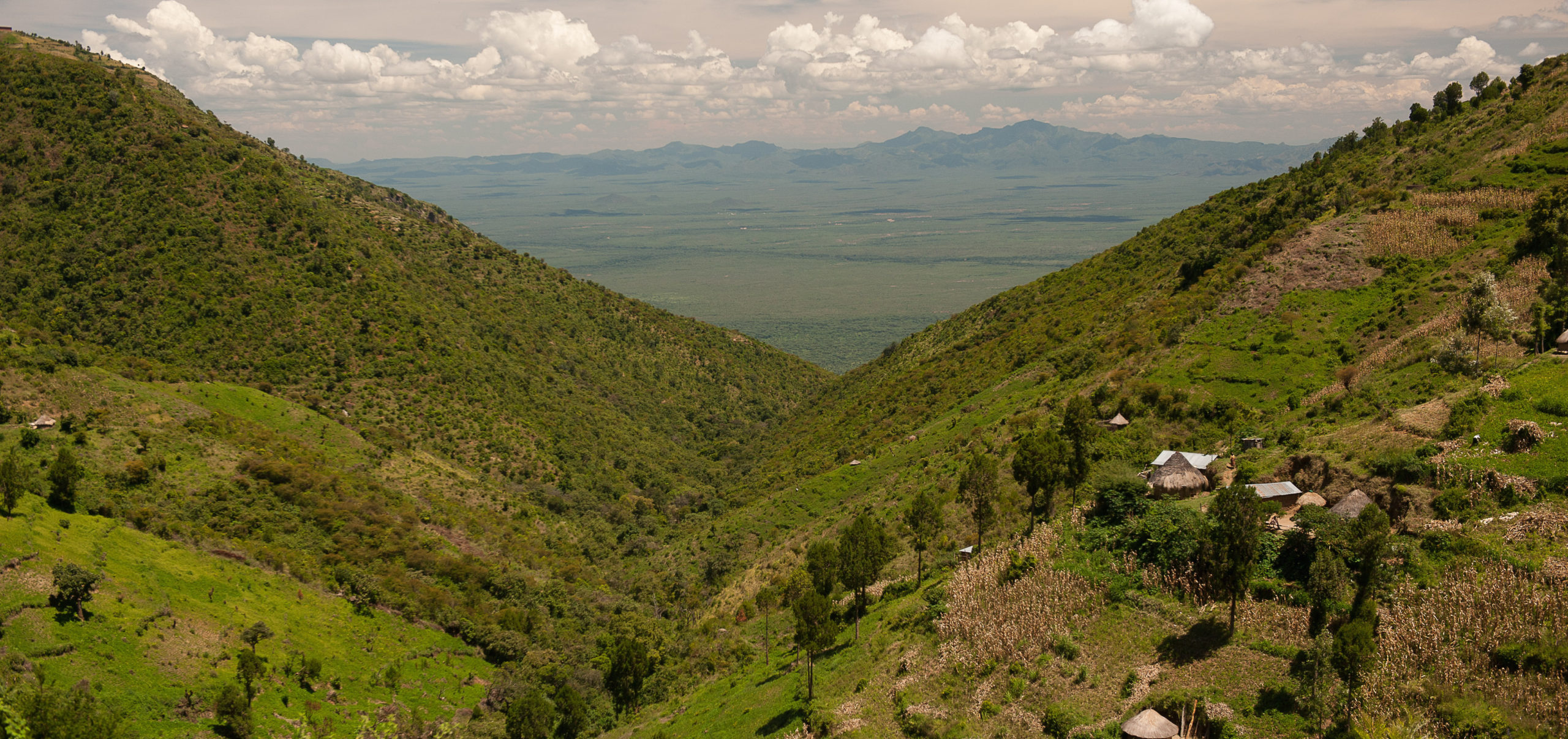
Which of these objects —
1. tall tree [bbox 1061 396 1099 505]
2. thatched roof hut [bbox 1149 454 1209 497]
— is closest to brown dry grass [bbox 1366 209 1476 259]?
tall tree [bbox 1061 396 1099 505]

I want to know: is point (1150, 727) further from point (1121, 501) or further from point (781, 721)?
point (781, 721)

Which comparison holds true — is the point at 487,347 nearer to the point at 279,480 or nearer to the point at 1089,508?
the point at 279,480

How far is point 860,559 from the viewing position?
27875mm

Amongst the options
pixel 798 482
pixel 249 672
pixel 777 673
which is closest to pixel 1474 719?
pixel 777 673

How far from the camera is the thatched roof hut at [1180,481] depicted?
26094 mm

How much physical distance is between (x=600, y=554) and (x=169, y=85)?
8216 centimetres

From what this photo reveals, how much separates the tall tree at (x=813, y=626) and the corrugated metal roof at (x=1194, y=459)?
1380 centimetres

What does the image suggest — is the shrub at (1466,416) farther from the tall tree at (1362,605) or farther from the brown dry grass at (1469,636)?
the brown dry grass at (1469,636)

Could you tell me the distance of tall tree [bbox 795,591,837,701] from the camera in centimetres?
2370

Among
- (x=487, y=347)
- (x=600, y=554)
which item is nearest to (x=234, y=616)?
(x=600, y=554)

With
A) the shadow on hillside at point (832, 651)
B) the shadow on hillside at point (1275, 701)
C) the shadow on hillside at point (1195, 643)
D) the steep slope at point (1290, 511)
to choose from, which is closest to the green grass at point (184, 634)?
the steep slope at point (1290, 511)

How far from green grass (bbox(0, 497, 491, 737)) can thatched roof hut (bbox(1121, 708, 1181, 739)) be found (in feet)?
86.2

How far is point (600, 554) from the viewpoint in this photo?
5862 cm

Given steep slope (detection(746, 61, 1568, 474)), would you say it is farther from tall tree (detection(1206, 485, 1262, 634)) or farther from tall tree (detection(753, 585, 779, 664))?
tall tree (detection(753, 585, 779, 664))
